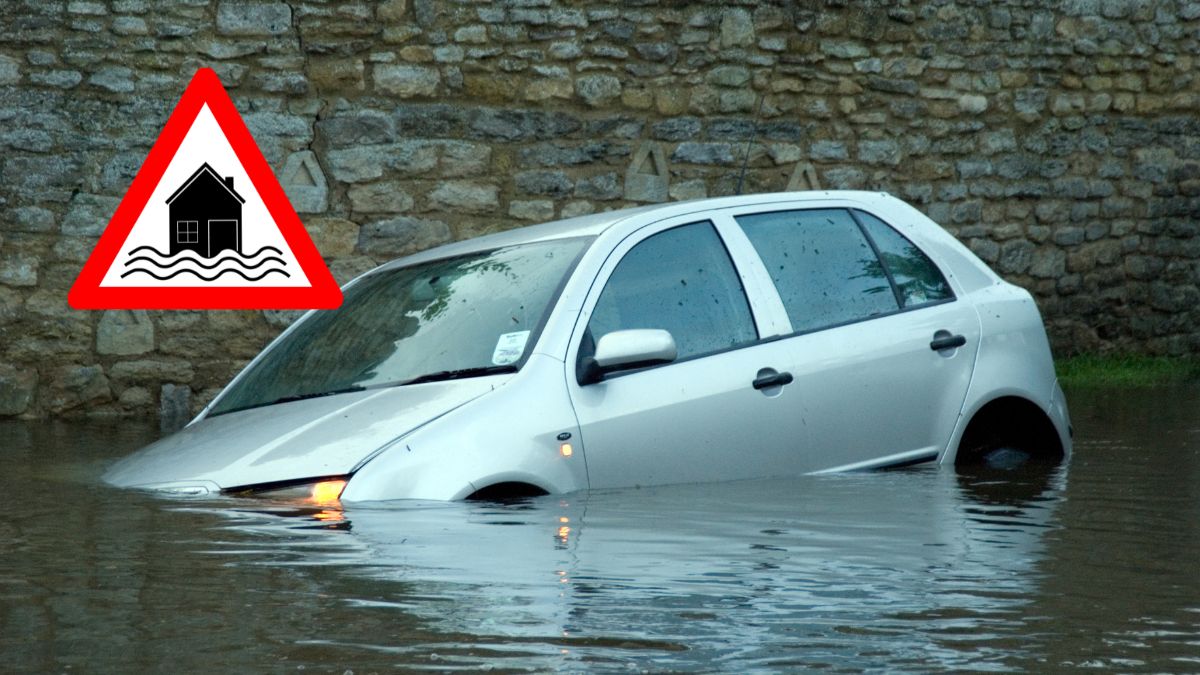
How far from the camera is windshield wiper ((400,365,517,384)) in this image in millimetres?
5543

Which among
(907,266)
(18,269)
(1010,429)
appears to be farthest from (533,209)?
(1010,429)

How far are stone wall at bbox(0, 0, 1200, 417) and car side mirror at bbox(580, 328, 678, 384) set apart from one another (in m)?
5.99

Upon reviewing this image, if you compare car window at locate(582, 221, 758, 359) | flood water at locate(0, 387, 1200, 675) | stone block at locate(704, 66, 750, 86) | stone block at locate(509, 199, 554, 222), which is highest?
stone block at locate(704, 66, 750, 86)

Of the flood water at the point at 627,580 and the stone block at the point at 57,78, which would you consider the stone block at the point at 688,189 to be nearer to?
the stone block at the point at 57,78

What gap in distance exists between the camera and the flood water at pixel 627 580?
360 cm

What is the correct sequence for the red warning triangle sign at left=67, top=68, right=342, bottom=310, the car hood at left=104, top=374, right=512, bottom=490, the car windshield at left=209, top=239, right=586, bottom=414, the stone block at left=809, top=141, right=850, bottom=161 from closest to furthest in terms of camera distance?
1. the car hood at left=104, top=374, right=512, bottom=490
2. the car windshield at left=209, top=239, right=586, bottom=414
3. the red warning triangle sign at left=67, top=68, right=342, bottom=310
4. the stone block at left=809, top=141, right=850, bottom=161

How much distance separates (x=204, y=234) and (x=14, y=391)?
4.99 ft

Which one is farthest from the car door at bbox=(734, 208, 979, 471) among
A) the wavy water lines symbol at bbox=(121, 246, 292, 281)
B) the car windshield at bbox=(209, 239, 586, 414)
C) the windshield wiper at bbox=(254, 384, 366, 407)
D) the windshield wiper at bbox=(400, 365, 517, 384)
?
the wavy water lines symbol at bbox=(121, 246, 292, 281)

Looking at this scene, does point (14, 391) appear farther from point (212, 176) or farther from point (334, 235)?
point (334, 235)

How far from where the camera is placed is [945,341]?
255 inches

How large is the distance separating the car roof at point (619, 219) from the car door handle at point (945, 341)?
628mm

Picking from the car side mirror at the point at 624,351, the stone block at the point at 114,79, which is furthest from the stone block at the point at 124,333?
the car side mirror at the point at 624,351

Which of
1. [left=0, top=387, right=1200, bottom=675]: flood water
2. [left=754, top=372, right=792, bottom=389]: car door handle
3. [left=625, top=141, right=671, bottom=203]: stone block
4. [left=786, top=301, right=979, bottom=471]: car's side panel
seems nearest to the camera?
[left=0, top=387, right=1200, bottom=675]: flood water

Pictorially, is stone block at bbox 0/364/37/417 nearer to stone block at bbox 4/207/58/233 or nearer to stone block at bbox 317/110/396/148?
stone block at bbox 4/207/58/233
